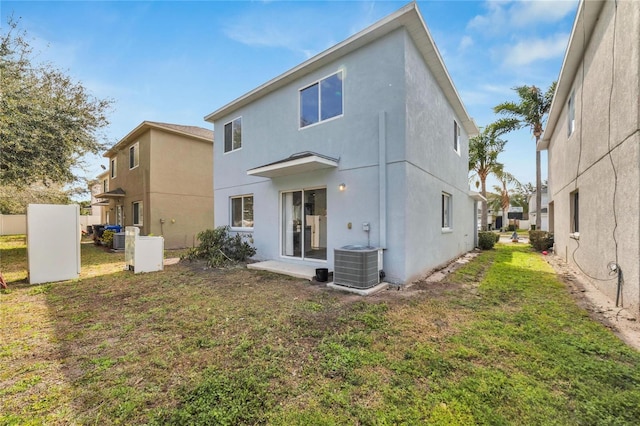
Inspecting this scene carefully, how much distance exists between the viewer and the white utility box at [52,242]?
7.09 metres

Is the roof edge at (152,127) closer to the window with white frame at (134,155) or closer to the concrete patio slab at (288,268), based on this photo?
the window with white frame at (134,155)

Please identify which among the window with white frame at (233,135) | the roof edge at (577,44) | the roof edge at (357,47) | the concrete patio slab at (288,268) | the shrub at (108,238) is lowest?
the concrete patio slab at (288,268)

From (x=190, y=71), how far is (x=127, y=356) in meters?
11.1

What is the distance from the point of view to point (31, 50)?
985 cm

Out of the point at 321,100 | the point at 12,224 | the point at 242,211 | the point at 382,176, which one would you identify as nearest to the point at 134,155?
the point at 242,211

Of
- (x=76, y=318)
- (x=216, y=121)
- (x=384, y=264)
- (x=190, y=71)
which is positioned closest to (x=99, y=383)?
(x=76, y=318)

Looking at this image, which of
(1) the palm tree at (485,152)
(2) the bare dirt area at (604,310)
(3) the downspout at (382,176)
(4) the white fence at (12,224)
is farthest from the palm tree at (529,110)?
(4) the white fence at (12,224)

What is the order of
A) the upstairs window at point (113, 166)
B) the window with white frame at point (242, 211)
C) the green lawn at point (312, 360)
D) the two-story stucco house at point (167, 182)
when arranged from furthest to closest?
the upstairs window at point (113, 166) < the two-story stucco house at point (167, 182) < the window with white frame at point (242, 211) < the green lawn at point (312, 360)

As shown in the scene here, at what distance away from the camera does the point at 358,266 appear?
5977 millimetres

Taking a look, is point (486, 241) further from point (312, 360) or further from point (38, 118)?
point (38, 118)

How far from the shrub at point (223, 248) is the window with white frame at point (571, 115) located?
37.9ft

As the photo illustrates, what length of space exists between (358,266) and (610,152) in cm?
555

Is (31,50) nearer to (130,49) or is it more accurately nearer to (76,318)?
(130,49)

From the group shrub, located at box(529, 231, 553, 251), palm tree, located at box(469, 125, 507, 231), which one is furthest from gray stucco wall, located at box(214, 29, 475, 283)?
palm tree, located at box(469, 125, 507, 231)
